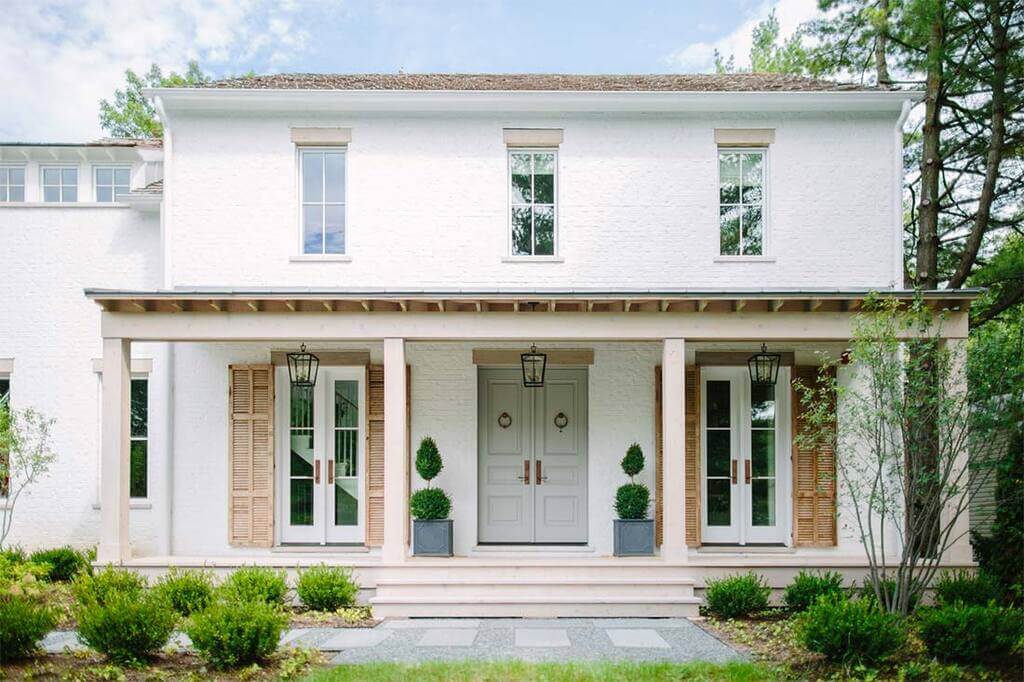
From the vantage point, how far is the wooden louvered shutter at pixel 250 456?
34.5 ft

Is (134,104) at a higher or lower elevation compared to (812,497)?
higher

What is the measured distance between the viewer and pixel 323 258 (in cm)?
1086

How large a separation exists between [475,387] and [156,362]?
14.6ft

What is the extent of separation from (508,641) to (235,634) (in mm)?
2592

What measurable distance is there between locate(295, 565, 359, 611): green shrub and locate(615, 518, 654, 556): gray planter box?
3.39m

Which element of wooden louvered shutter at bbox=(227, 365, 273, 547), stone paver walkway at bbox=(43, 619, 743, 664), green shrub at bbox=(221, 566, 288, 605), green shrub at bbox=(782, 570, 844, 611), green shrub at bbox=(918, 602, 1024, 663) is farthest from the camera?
wooden louvered shutter at bbox=(227, 365, 273, 547)

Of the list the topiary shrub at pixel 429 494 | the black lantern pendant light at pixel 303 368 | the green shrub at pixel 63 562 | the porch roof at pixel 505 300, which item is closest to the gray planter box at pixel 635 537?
the topiary shrub at pixel 429 494

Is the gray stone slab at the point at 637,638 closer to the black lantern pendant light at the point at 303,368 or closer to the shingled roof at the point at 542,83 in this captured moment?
the black lantern pendant light at the point at 303,368

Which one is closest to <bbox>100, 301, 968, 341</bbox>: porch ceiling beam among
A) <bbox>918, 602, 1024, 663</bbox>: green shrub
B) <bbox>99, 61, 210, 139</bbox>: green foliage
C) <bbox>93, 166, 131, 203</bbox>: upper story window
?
<bbox>918, 602, 1024, 663</bbox>: green shrub

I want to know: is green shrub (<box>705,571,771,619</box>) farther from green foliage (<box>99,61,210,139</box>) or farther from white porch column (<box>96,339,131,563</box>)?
green foliage (<box>99,61,210,139</box>)

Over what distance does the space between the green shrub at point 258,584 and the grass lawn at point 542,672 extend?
1.87m

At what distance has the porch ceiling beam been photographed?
30.2 ft

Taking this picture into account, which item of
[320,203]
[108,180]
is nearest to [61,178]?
[108,180]

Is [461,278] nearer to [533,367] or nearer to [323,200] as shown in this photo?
[533,367]
